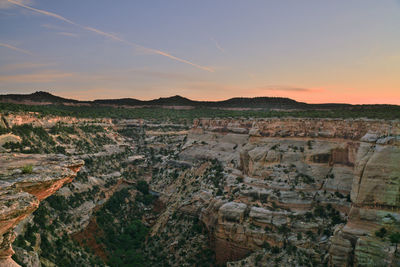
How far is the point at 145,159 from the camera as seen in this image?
67875mm

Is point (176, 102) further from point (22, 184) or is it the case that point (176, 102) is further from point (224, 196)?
point (22, 184)

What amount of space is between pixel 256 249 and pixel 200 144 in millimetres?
32540

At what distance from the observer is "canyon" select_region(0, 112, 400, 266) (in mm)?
23156

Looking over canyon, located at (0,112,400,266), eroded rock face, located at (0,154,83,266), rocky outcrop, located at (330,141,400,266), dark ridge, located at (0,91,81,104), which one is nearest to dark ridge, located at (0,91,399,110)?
dark ridge, located at (0,91,81,104)

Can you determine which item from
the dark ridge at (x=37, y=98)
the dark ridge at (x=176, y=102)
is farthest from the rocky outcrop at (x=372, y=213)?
the dark ridge at (x=37, y=98)

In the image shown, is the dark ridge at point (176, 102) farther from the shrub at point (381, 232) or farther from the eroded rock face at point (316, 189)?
the shrub at point (381, 232)

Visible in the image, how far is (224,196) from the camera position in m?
38.2

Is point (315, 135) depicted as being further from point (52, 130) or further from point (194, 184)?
point (52, 130)

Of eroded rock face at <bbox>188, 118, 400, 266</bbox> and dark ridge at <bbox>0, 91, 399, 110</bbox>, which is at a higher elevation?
dark ridge at <bbox>0, 91, 399, 110</bbox>

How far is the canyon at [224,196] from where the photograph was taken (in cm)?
2316

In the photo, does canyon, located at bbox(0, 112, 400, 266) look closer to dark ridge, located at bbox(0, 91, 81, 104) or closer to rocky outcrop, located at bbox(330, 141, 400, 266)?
rocky outcrop, located at bbox(330, 141, 400, 266)

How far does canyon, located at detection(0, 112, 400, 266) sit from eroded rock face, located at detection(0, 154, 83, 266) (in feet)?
0.14

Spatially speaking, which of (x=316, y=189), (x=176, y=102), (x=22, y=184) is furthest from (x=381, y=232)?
(x=176, y=102)

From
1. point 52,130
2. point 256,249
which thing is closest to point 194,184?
point 256,249
